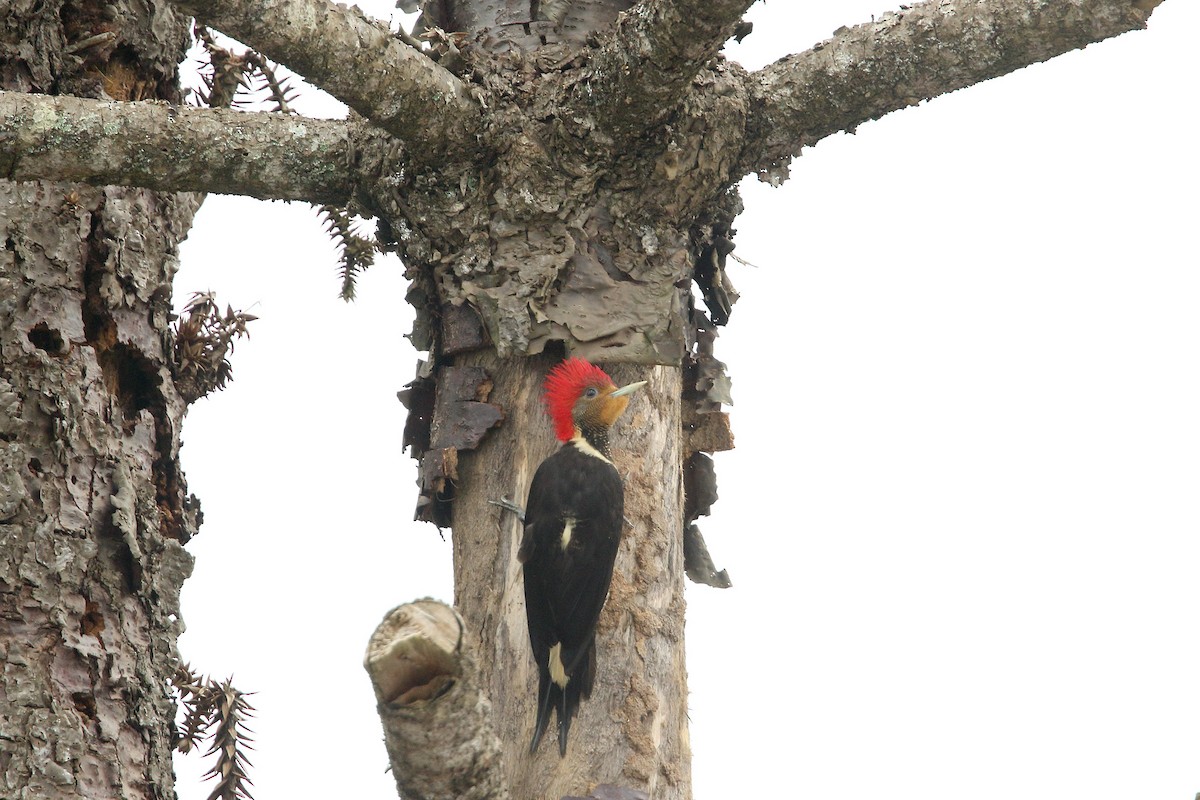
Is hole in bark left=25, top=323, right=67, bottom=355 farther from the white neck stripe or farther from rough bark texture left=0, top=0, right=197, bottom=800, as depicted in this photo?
the white neck stripe

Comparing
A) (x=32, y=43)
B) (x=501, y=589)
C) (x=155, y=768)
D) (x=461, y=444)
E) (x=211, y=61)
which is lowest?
(x=155, y=768)

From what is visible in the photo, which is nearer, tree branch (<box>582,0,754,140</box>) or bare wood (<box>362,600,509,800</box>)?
bare wood (<box>362,600,509,800</box>)

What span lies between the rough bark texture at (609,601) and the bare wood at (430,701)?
108 centimetres

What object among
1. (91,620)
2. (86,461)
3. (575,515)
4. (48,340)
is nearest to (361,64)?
(48,340)

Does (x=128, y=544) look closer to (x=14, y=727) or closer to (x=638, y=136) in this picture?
(x=14, y=727)

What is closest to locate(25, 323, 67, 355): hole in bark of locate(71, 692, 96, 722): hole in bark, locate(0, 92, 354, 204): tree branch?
locate(0, 92, 354, 204): tree branch

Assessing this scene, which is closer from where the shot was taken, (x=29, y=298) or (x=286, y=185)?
(x=29, y=298)

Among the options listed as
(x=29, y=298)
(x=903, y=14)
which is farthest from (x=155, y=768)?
(x=903, y=14)

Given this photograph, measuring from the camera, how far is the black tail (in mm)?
2959

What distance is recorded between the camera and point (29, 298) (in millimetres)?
2904

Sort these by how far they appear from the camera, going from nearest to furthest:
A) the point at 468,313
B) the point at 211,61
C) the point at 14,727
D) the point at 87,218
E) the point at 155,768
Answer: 1. the point at 14,727
2. the point at 155,768
3. the point at 87,218
4. the point at 468,313
5. the point at 211,61

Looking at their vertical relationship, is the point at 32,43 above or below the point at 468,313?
above

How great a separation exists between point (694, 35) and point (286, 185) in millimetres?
1095

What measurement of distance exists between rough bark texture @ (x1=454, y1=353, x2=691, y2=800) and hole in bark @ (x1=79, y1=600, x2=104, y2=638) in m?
0.81
